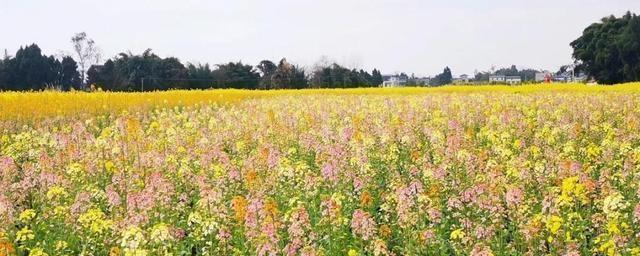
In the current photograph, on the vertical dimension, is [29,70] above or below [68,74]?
above

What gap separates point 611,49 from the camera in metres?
58.3

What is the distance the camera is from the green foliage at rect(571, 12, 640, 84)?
57.0m

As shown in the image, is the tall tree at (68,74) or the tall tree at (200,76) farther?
the tall tree at (68,74)

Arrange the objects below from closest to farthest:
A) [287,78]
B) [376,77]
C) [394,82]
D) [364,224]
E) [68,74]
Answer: [364,224]
[287,78]
[68,74]
[376,77]
[394,82]

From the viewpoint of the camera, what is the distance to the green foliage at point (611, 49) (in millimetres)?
57031

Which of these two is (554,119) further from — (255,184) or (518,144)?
(255,184)

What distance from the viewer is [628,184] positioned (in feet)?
19.6

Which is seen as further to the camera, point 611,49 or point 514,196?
point 611,49

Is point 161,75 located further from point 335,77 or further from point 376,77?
point 376,77

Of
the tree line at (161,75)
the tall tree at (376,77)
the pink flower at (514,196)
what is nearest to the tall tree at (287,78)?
the tree line at (161,75)

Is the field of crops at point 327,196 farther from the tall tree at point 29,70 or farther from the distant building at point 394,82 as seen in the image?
the distant building at point 394,82

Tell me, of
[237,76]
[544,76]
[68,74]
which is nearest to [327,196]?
[237,76]

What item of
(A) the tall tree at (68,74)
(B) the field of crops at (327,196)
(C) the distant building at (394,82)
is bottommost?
(B) the field of crops at (327,196)

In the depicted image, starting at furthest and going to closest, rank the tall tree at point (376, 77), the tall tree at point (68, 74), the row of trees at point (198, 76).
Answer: the tall tree at point (376, 77), the tall tree at point (68, 74), the row of trees at point (198, 76)
